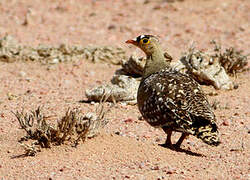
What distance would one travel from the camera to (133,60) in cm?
990

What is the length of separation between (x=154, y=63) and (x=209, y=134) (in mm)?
2037

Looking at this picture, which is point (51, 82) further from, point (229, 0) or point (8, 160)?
point (229, 0)

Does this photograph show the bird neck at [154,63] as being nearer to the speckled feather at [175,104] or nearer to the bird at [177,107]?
the bird at [177,107]

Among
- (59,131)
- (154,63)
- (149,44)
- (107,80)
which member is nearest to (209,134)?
(59,131)

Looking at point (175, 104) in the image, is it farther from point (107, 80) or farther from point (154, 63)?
point (107, 80)

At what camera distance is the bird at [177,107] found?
6270mm

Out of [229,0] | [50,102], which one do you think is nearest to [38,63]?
[50,102]

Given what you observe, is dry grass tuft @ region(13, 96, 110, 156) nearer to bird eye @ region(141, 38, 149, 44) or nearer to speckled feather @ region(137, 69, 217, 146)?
speckled feather @ region(137, 69, 217, 146)

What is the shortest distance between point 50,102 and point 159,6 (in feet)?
26.5

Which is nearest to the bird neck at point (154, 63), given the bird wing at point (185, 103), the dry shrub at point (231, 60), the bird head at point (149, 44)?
the bird head at point (149, 44)

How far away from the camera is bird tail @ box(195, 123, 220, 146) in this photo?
6125 mm

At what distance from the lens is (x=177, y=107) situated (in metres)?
6.46

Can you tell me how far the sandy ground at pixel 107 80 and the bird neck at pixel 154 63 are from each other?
0.92 meters

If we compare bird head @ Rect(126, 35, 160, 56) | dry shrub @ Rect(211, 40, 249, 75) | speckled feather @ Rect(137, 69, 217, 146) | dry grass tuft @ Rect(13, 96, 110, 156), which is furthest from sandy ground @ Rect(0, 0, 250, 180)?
bird head @ Rect(126, 35, 160, 56)
